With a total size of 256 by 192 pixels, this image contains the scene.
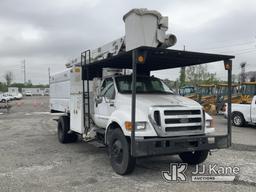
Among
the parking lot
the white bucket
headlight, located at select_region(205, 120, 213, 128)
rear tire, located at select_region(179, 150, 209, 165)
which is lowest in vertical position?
the parking lot

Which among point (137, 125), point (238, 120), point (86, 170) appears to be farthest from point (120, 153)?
point (238, 120)

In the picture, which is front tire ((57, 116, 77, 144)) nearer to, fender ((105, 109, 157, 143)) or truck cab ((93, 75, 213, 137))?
truck cab ((93, 75, 213, 137))

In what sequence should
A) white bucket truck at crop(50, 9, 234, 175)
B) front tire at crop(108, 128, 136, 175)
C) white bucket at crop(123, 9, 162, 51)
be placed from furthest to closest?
white bucket at crop(123, 9, 162, 51)
front tire at crop(108, 128, 136, 175)
white bucket truck at crop(50, 9, 234, 175)

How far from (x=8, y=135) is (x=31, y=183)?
6770mm

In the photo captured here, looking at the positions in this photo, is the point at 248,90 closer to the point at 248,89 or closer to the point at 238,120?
the point at 248,89

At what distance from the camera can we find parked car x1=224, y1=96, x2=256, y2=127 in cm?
1365

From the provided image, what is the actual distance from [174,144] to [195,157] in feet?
5.36

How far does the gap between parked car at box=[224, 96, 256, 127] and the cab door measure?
8.92m

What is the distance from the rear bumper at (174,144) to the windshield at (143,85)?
1.79 metres

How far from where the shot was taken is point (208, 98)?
77.0ft

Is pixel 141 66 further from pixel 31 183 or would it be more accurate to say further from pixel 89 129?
pixel 31 183

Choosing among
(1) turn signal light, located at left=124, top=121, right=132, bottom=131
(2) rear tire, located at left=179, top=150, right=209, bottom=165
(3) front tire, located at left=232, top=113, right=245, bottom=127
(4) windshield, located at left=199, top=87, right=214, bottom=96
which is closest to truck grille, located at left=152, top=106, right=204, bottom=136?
(1) turn signal light, located at left=124, top=121, right=132, bottom=131

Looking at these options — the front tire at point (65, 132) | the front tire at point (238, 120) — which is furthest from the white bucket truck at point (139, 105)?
the front tire at point (238, 120)

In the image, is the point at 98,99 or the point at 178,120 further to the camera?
the point at 98,99
